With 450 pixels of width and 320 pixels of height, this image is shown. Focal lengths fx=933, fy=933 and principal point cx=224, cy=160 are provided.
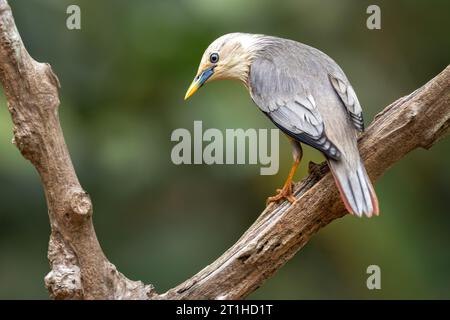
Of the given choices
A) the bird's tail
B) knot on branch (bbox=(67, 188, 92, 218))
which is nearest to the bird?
the bird's tail

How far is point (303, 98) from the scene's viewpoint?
4.53 meters

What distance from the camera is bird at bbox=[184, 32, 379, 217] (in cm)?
435

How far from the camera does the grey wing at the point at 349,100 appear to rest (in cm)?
451

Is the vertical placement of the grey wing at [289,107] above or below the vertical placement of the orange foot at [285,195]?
above

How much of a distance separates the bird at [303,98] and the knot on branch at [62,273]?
101 centimetres

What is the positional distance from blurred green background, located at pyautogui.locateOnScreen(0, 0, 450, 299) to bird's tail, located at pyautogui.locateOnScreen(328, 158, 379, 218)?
2246 millimetres

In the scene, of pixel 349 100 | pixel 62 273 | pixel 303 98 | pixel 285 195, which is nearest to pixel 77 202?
pixel 62 273

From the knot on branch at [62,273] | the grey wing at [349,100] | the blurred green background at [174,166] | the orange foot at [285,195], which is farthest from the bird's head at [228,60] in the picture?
the blurred green background at [174,166]

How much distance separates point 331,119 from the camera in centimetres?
449

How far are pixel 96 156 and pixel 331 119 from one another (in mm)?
2775

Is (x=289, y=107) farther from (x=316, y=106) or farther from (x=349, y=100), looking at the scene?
(x=349, y=100)

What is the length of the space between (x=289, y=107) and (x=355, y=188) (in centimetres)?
53

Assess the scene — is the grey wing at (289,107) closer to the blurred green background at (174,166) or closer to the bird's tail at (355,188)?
the bird's tail at (355,188)

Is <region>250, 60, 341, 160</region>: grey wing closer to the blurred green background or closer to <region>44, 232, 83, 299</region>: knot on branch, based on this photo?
<region>44, 232, 83, 299</region>: knot on branch
